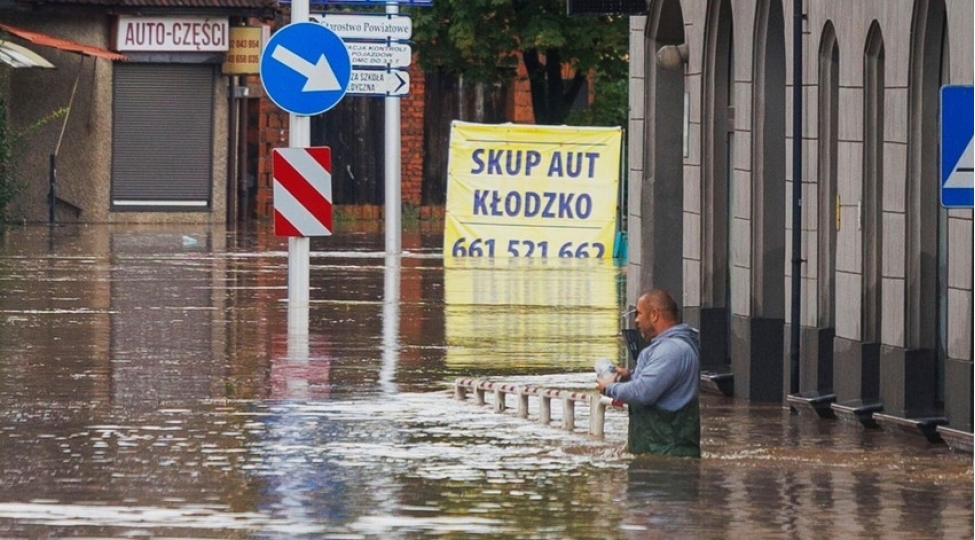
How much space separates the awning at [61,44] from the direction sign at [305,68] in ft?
78.6

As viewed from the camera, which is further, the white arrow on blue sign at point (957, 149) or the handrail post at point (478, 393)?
the handrail post at point (478, 393)

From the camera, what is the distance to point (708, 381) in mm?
17312

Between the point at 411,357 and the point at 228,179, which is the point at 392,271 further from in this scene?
the point at 228,179

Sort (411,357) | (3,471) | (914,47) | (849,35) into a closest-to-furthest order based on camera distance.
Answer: (3,471) < (914,47) < (849,35) < (411,357)

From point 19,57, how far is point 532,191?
444 inches

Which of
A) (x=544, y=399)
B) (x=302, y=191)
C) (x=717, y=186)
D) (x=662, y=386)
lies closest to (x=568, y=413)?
(x=544, y=399)

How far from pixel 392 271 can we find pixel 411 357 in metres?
12.1

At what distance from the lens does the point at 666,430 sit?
12.2m

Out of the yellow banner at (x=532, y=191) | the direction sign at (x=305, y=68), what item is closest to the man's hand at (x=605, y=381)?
the direction sign at (x=305, y=68)

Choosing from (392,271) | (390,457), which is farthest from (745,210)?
(392,271)

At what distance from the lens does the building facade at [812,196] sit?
1412 cm

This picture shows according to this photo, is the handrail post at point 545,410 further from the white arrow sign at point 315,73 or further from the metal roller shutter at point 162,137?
the metal roller shutter at point 162,137

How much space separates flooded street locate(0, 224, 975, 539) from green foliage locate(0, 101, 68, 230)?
50.7ft

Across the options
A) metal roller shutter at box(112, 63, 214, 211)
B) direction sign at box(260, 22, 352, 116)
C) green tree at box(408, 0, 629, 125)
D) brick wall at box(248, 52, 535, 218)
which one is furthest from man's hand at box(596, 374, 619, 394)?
brick wall at box(248, 52, 535, 218)
